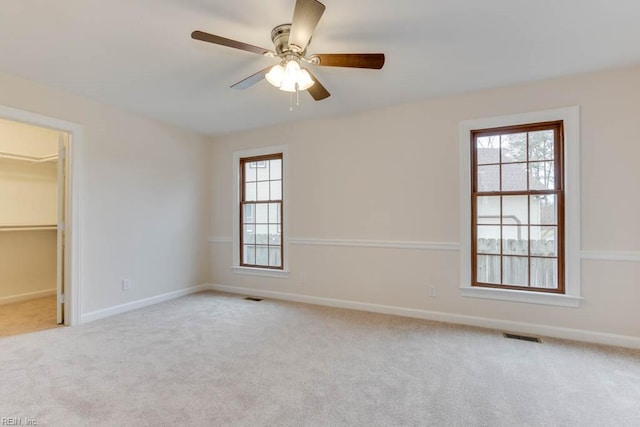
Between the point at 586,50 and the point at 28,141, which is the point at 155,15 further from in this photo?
the point at 28,141

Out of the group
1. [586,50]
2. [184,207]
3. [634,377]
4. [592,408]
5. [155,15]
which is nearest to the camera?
[592,408]

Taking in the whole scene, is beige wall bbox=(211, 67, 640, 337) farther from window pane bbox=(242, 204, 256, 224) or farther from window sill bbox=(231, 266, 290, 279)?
window pane bbox=(242, 204, 256, 224)

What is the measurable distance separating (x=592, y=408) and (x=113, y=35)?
162 inches

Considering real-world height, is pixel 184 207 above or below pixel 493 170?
below

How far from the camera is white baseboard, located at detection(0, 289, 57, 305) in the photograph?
4230 millimetres

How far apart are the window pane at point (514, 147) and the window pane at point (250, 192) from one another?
3.43 m

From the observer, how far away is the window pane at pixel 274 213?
186 inches

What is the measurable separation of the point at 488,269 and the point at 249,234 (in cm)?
337

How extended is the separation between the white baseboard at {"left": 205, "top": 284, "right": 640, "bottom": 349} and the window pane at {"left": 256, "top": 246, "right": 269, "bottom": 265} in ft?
1.40

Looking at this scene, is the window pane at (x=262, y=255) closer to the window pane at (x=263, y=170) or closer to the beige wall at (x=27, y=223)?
the window pane at (x=263, y=170)

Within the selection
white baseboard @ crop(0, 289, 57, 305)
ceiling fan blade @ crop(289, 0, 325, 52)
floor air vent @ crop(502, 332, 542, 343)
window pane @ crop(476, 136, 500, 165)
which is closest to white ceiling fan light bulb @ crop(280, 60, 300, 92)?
ceiling fan blade @ crop(289, 0, 325, 52)

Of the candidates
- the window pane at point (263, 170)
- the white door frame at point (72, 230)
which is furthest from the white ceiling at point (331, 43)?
the window pane at point (263, 170)

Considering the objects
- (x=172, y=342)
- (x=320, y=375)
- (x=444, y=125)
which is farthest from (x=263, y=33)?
(x=172, y=342)

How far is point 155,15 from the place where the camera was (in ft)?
6.97
